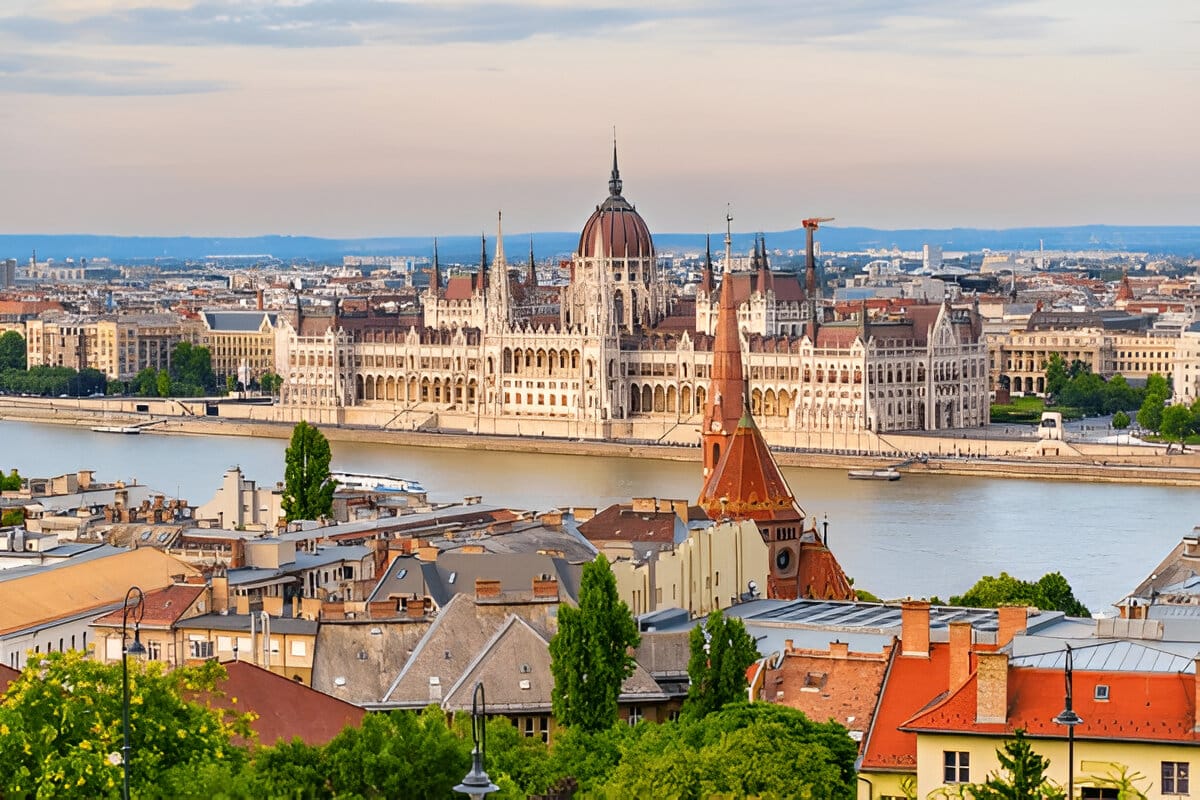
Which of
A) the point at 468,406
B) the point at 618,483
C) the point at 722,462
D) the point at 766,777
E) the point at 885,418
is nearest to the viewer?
the point at 766,777

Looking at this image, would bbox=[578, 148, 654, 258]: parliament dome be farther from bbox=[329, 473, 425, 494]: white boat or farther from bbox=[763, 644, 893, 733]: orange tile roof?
bbox=[763, 644, 893, 733]: orange tile roof

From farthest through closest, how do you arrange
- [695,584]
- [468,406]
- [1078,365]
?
[1078,365], [468,406], [695,584]

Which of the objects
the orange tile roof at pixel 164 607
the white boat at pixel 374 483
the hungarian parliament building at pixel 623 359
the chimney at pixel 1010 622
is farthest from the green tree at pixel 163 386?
the chimney at pixel 1010 622

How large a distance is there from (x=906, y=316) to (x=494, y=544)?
45.5m

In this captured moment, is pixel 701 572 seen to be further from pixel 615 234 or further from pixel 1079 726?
pixel 615 234

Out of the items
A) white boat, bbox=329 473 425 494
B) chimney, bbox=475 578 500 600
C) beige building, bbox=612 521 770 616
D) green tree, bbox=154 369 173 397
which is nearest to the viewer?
chimney, bbox=475 578 500 600

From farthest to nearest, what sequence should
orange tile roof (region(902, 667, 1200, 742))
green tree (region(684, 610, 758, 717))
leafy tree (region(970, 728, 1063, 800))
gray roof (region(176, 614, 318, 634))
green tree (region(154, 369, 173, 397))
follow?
green tree (region(154, 369, 173, 397)), gray roof (region(176, 614, 318, 634)), green tree (region(684, 610, 758, 717)), orange tile roof (region(902, 667, 1200, 742)), leafy tree (region(970, 728, 1063, 800))

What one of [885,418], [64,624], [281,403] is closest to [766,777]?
[64,624]

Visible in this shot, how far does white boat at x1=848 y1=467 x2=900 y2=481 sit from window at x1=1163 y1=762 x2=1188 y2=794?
39893 millimetres

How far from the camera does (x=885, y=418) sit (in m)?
62.7

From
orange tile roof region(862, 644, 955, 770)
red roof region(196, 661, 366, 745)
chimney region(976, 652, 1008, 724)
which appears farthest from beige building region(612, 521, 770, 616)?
chimney region(976, 652, 1008, 724)

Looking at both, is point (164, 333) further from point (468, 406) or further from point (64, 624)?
point (64, 624)

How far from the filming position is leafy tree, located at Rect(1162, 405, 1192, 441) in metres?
58.4

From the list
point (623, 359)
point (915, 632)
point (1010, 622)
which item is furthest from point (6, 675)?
point (623, 359)
